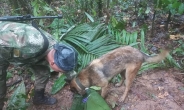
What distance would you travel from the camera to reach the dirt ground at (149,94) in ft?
14.3

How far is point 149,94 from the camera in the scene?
4641mm

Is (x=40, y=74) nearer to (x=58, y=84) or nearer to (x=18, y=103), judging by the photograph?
(x=18, y=103)

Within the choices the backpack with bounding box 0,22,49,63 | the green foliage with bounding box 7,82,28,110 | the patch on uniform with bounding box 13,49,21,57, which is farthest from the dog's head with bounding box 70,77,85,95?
the patch on uniform with bounding box 13,49,21,57

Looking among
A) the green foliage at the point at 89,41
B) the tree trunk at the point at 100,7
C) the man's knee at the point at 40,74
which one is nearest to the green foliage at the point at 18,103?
the man's knee at the point at 40,74

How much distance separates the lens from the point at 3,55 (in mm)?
3469

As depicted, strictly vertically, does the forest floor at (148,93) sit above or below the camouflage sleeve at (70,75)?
below

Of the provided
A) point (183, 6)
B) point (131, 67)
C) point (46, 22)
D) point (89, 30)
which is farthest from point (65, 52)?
point (46, 22)

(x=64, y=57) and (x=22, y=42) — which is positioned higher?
(x=22, y=42)

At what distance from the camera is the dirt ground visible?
4371mm

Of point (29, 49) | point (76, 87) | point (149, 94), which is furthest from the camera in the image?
point (149, 94)

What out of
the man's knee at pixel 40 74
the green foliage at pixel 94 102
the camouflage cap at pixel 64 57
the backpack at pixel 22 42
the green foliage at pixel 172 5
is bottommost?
the green foliage at pixel 94 102

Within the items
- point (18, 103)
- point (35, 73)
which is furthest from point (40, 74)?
point (18, 103)

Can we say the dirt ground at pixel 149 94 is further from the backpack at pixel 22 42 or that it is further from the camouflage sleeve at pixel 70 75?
the backpack at pixel 22 42

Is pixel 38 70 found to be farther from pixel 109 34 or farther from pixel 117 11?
pixel 117 11
